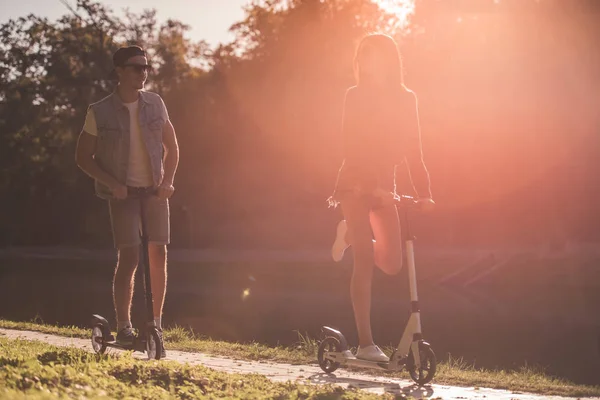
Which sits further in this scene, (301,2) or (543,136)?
(301,2)

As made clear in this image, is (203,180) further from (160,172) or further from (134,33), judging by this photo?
(160,172)

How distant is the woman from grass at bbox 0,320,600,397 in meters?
0.93

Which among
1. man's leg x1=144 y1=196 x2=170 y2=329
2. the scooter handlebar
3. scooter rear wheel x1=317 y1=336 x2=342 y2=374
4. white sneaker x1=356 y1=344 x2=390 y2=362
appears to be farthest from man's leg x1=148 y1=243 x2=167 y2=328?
the scooter handlebar

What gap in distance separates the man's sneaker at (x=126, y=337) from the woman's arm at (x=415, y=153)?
6.95ft

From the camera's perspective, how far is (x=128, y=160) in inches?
273

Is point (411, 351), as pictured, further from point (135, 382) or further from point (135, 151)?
point (135, 151)

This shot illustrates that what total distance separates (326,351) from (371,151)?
1.39 metres

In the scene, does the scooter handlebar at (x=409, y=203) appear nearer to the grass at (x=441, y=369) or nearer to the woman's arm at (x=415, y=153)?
the woman's arm at (x=415, y=153)

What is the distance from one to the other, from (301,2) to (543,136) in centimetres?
937

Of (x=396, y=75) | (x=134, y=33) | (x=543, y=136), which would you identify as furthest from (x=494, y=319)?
(x=134, y=33)

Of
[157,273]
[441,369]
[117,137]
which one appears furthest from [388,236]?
[117,137]

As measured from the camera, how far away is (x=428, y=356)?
6.27m

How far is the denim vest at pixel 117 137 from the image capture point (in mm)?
6879

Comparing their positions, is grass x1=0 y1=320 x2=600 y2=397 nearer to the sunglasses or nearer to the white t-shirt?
the white t-shirt
